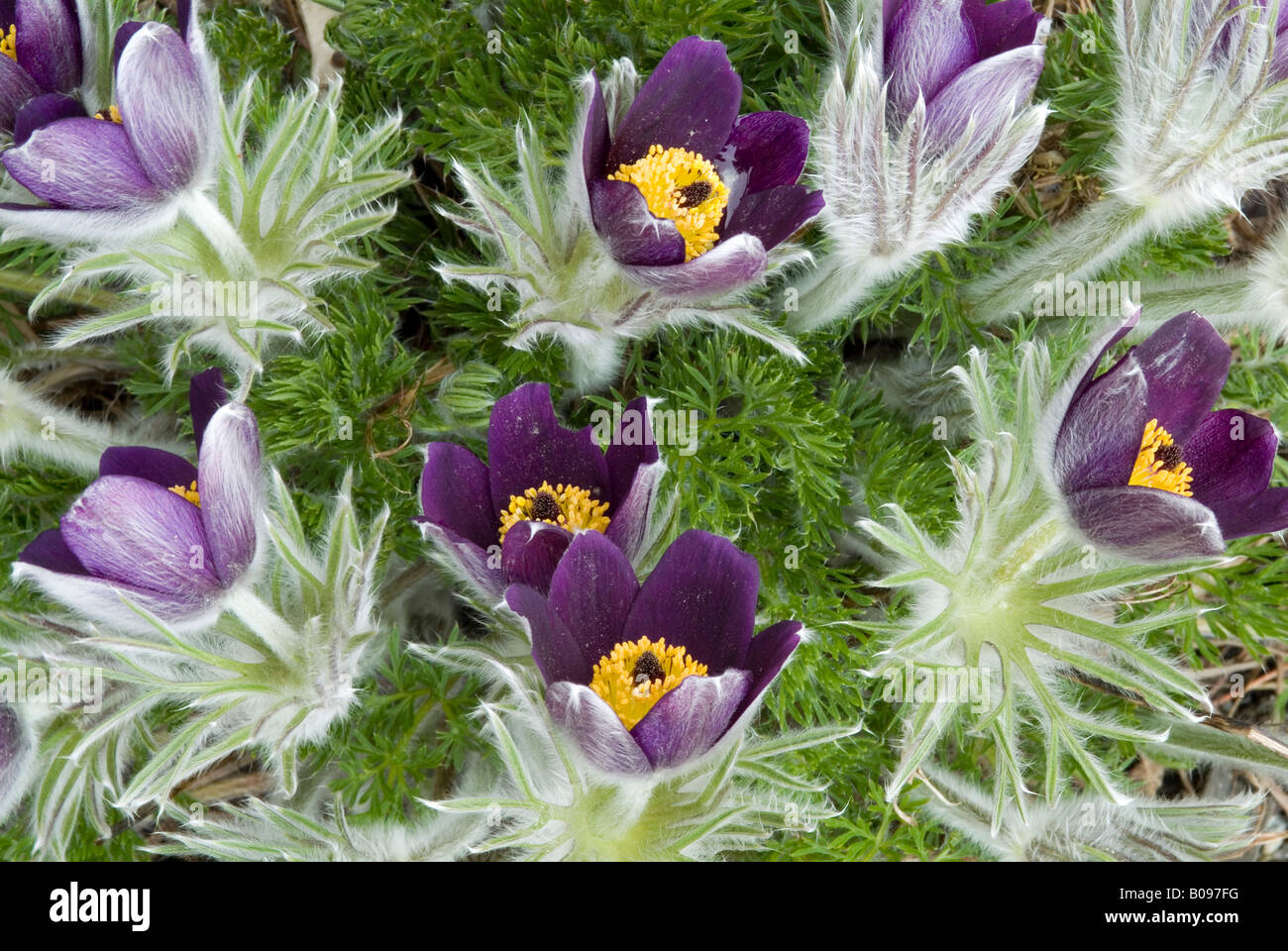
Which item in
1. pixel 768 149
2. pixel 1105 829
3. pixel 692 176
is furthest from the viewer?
pixel 1105 829

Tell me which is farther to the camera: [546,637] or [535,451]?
[535,451]

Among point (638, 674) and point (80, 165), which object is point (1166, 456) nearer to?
point (638, 674)

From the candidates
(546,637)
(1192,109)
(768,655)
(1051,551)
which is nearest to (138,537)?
(546,637)

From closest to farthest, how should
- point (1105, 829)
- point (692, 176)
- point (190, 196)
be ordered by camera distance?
1. point (190, 196)
2. point (692, 176)
3. point (1105, 829)

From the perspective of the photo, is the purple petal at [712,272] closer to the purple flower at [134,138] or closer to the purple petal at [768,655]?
the purple petal at [768,655]

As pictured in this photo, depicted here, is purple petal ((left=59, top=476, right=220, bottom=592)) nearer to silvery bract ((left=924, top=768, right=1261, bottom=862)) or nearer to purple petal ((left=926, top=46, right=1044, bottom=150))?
purple petal ((left=926, top=46, right=1044, bottom=150))

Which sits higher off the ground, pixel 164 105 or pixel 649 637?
pixel 164 105

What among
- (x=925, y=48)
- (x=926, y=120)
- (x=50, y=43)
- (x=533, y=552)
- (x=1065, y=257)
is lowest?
(x=533, y=552)
